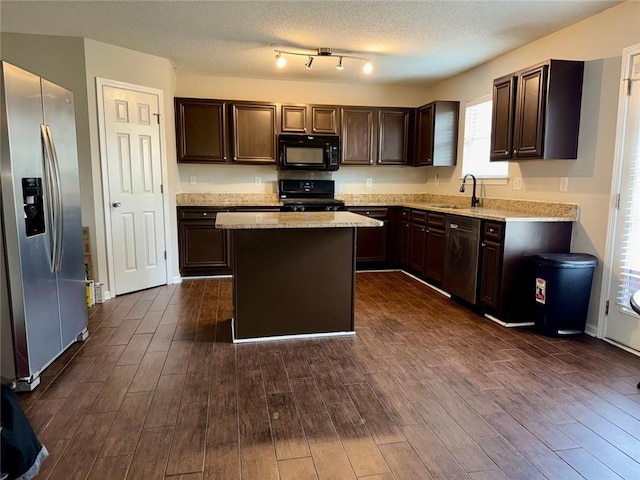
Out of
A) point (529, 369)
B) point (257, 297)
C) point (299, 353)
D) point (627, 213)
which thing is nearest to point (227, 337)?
point (257, 297)

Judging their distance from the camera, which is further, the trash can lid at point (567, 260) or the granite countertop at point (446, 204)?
the granite countertop at point (446, 204)

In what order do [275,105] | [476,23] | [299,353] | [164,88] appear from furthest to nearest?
[275,105]
[164,88]
[476,23]
[299,353]

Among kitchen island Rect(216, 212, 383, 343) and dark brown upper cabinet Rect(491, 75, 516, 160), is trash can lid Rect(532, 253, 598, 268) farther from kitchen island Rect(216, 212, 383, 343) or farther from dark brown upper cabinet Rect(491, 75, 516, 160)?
kitchen island Rect(216, 212, 383, 343)

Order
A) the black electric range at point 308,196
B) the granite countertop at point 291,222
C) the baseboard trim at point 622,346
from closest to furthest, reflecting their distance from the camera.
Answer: the granite countertop at point 291,222 < the baseboard trim at point 622,346 < the black electric range at point 308,196

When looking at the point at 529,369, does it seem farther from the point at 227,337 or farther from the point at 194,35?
the point at 194,35

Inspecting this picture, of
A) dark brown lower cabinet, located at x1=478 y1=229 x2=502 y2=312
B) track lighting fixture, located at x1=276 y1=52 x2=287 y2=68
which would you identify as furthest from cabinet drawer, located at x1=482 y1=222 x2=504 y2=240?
track lighting fixture, located at x1=276 y1=52 x2=287 y2=68

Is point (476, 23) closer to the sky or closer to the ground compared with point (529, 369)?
closer to the sky

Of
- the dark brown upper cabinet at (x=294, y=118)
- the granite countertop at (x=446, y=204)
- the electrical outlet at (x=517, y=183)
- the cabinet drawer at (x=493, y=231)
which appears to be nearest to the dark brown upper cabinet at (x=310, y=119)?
the dark brown upper cabinet at (x=294, y=118)

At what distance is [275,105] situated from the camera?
5402mm

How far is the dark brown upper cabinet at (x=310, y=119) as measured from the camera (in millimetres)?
5461

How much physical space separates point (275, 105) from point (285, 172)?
897 mm

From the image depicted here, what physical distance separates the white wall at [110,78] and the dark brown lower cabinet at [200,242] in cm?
25

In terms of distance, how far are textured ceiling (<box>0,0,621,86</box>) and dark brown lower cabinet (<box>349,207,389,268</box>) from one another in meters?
1.85

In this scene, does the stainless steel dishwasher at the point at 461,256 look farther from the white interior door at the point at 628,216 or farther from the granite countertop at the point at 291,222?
the granite countertop at the point at 291,222
